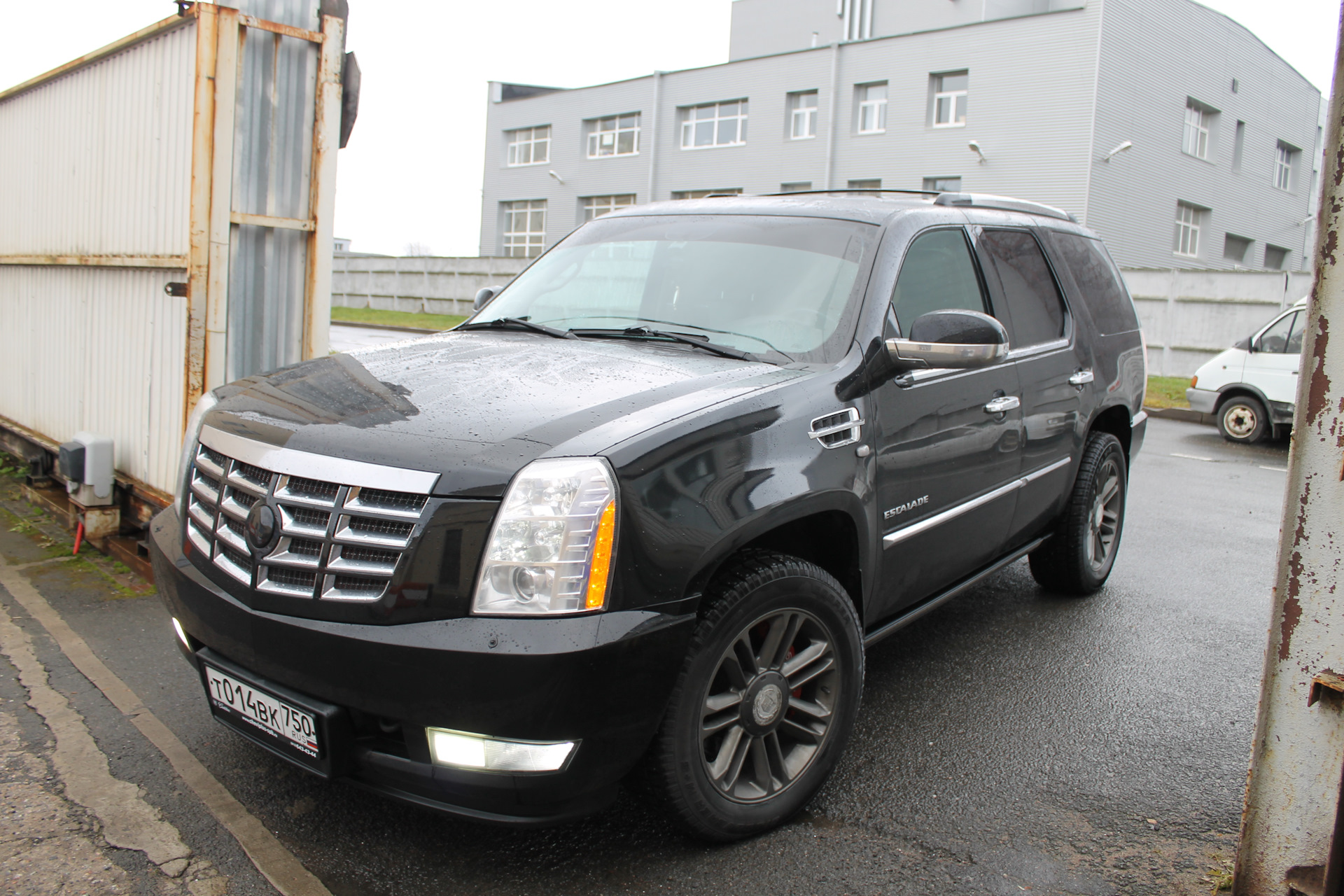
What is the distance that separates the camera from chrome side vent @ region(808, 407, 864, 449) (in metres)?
2.86

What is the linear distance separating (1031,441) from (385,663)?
9.51ft

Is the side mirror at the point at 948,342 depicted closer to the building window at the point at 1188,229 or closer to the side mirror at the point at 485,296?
the side mirror at the point at 485,296

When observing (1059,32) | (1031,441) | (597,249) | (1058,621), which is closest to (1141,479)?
(1058,621)

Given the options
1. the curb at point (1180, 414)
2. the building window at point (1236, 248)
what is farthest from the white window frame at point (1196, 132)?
the curb at point (1180, 414)

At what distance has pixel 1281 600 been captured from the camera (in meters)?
2.27

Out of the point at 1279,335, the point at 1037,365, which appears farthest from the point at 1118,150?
the point at 1037,365

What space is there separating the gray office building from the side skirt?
29.1 meters

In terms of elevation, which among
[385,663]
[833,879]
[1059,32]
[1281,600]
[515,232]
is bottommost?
[833,879]

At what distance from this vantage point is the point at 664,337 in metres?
3.38

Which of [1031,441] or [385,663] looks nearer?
[385,663]

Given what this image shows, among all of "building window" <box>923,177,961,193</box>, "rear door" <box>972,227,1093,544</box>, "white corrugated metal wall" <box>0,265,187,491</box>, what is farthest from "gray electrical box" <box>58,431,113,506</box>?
"building window" <box>923,177,961,193</box>

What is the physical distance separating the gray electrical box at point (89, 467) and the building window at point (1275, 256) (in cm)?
4367

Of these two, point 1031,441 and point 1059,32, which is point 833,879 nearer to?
point 1031,441

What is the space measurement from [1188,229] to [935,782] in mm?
37709
